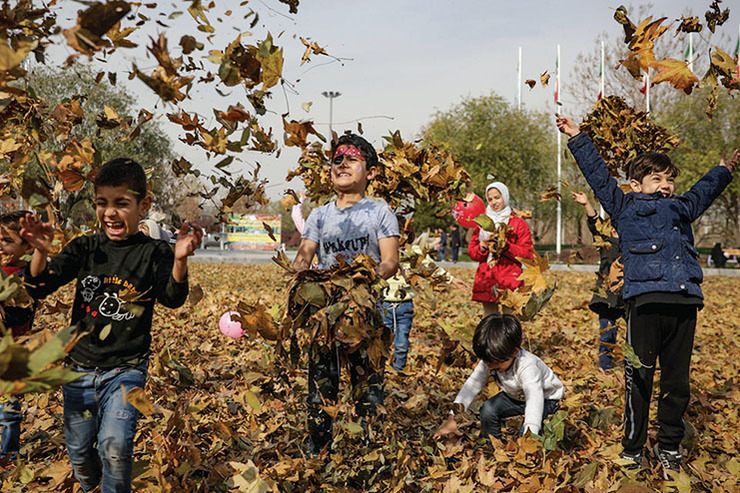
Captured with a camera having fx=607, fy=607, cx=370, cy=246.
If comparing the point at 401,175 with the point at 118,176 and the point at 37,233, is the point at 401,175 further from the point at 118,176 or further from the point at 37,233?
the point at 37,233

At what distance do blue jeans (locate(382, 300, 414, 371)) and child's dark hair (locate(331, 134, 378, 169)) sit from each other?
2.04 meters

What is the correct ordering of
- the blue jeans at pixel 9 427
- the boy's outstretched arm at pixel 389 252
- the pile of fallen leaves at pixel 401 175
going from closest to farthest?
the boy's outstretched arm at pixel 389 252, the blue jeans at pixel 9 427, the pile of fallen leaves at pixel 401 175

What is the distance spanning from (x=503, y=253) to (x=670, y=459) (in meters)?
2.39

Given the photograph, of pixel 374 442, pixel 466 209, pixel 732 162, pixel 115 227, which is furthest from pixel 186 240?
pixel 732 162

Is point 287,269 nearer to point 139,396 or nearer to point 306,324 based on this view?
point 306,324

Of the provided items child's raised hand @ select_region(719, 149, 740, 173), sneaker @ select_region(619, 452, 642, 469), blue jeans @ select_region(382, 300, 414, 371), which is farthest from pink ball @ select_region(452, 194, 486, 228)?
sneaker @ select_region(619, 452, 642, 469)

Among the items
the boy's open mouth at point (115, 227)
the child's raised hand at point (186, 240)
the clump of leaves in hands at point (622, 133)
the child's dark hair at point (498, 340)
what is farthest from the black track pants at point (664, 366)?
the boy's open mouth at point (115, 227)

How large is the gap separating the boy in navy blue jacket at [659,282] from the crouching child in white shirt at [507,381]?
0.51 m

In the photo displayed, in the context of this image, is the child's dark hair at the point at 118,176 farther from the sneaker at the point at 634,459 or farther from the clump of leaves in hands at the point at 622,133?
the clump of leaves in hands at the point at 622,133

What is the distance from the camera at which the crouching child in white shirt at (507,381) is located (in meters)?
3.46

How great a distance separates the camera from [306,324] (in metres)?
3.11

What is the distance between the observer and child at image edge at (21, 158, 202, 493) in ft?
8.29

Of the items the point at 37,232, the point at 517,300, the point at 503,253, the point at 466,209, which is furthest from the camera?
the point at 503,253

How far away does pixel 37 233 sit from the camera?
2281 mm
